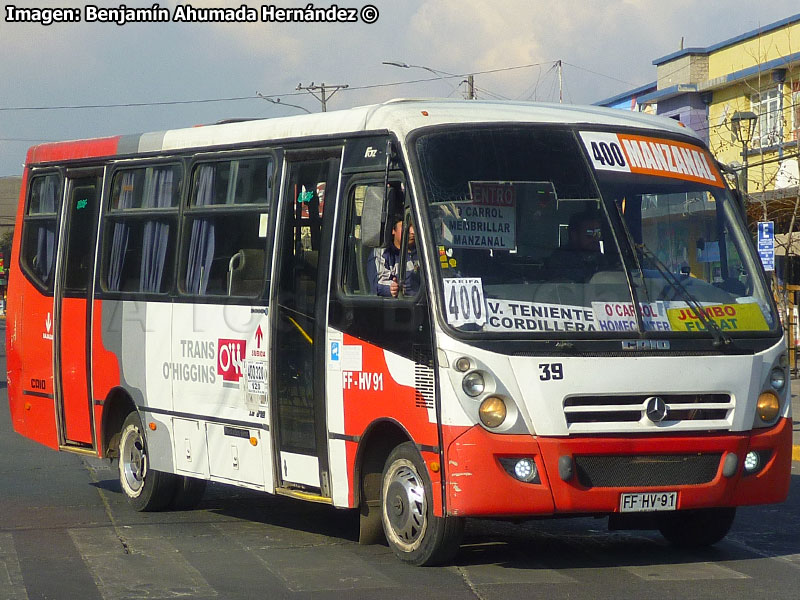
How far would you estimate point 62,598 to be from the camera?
754cm

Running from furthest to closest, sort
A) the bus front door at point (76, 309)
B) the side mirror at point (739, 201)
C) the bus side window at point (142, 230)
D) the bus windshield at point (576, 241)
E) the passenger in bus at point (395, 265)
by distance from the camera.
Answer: the bus front door at point (76, 309) → the bus side window at point (142, 230) → the side mirror at point (739, 201) → the passenger in bus at point (395, 265) → the bus windshield at point (576, 241)

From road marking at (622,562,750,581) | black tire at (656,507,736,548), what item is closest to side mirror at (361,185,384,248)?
road marking at (622,562,750,581)

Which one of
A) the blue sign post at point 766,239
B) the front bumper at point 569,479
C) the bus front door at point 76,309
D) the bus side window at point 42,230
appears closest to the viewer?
the front bumper at point 569,479

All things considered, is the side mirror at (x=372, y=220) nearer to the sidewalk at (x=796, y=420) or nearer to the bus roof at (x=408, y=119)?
the bus roof at (x=408, y=119)

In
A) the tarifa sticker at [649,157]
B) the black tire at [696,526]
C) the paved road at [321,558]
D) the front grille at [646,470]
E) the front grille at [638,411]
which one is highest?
the tarifa sticker at [649,157]

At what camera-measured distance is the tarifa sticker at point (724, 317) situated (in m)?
8.25

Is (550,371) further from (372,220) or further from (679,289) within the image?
(372,220)

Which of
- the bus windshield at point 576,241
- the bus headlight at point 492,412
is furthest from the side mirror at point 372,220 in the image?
the bus headlight at point 492,412

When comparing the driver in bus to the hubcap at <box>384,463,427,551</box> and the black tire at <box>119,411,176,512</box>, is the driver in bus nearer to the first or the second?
the hubcap at <box>384,463,427,551</box>

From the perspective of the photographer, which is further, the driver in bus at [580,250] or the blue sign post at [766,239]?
the blue sign post at [766,239]

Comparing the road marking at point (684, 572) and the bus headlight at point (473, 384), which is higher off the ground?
the bus headlight at point (473, 384)

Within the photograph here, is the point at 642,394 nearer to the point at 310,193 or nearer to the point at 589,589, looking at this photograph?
the point at 589,589

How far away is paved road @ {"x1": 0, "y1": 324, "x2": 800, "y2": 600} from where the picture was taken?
304 inches

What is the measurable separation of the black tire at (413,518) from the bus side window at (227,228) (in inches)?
75.9
